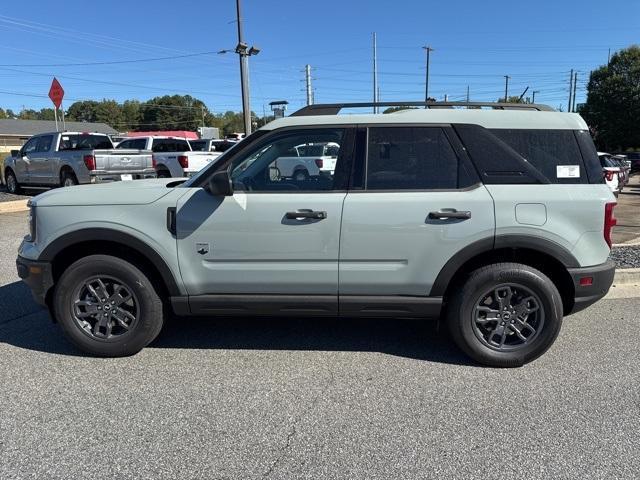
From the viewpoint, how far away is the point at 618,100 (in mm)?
38312

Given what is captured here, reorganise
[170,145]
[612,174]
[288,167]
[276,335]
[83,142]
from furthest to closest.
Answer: [170,145], [83,142], [612,174], [276,335], [288,167]

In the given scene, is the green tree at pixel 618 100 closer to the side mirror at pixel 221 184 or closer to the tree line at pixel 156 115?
the side mirror at pixel 221 184

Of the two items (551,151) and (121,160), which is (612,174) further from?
(121,160)

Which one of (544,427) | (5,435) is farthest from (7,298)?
(544,427)

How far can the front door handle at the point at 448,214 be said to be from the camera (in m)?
3.56

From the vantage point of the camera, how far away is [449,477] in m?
2.55

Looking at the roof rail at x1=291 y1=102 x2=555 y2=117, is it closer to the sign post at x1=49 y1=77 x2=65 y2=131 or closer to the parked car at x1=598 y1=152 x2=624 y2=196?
the parked car at x1=598 y1=152 x2=624 y2=196

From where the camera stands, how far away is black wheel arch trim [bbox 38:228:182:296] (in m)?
3.75

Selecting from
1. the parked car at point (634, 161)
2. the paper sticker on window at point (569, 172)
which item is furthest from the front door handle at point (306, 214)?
the parked car at point (634, 161)

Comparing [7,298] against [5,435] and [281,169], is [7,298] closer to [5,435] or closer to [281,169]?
[5,435]

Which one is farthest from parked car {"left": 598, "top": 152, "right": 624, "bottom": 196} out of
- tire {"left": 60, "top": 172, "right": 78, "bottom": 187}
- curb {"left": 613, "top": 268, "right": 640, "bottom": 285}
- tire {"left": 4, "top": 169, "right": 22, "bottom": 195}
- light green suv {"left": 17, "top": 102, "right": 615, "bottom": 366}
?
tire {"left": 4, "top": 169, "right": 22, "bottom": 195}

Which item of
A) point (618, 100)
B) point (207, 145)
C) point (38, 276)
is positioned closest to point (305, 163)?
point (38, 276)

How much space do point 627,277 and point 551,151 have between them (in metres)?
2.99

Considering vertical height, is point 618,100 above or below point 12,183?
above
